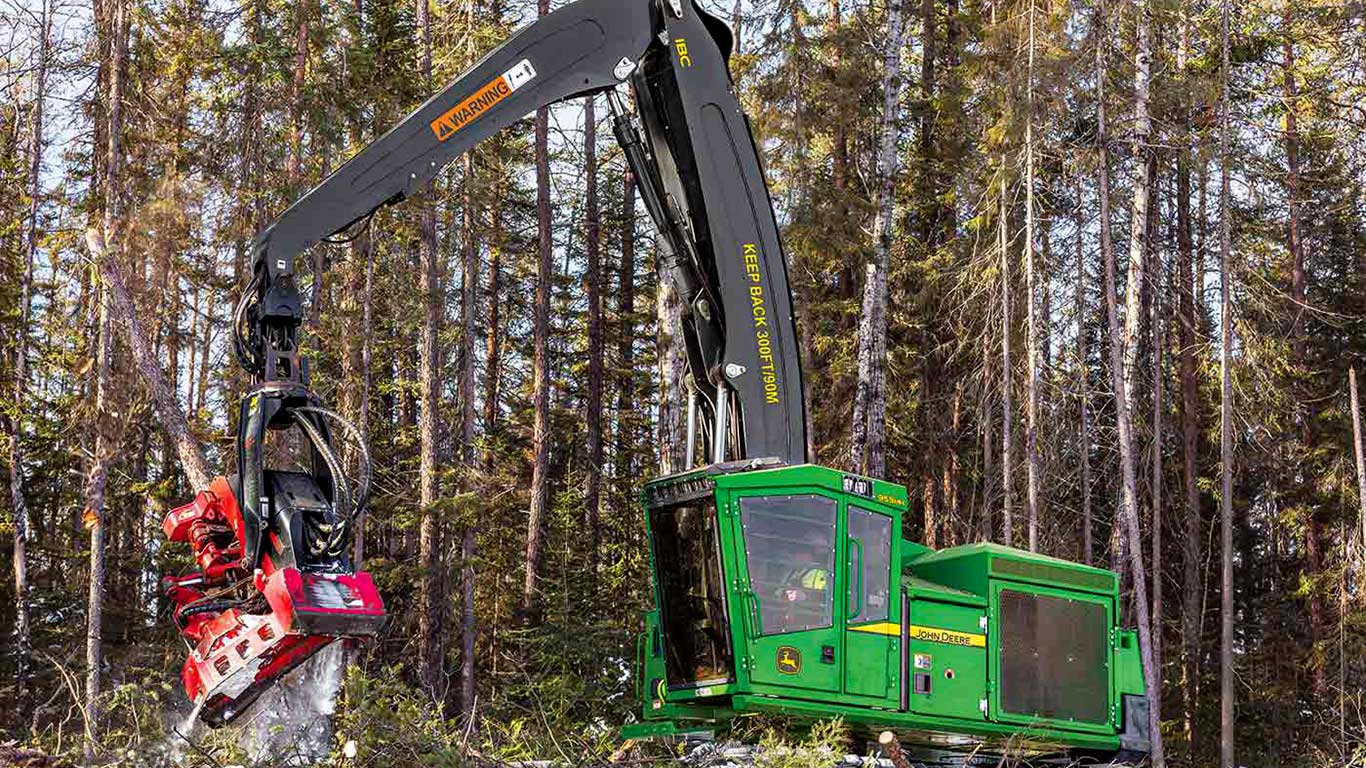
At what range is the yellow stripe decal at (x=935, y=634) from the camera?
32.9 feet

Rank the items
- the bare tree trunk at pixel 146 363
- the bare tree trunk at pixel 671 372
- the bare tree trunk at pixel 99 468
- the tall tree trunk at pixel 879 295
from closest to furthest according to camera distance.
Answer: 1. the bare tree trunk at pixel 146 363
2. the bare tree trunk at pixel 99 468
3. the tall tree trunk at pixel 879 295
4. the bare tree trunk at pixel 671 372

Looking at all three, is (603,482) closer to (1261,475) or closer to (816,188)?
(816,188)

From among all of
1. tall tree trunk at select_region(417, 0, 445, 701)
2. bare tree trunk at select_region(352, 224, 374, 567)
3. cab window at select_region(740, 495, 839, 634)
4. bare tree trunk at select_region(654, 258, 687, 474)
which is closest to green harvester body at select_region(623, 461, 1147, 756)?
cab window at select_region(740, 495, 839, 634)

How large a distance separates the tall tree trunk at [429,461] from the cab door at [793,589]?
1068cm

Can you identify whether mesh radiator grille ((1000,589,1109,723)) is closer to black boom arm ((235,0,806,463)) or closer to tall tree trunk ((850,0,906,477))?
black boom arm ((235,0,806,463))

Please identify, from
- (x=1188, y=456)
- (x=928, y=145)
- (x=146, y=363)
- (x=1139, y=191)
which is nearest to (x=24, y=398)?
(x=146, y=363)

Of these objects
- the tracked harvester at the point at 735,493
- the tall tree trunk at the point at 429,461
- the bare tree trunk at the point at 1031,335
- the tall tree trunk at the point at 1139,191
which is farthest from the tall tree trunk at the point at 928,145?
the tracked harvester at the point at 735,493

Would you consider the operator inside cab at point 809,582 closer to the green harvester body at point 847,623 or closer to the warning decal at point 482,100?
the green harvester body at point 847,623

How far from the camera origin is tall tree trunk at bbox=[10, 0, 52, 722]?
20.0 metres

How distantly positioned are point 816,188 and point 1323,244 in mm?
15544

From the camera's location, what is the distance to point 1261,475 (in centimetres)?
3120

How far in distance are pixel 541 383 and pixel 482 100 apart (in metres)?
15.5

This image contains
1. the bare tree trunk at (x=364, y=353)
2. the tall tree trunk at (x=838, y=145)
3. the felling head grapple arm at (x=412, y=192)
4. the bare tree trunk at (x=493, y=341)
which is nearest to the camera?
the felling head grapple arm at (x=412, y=192)

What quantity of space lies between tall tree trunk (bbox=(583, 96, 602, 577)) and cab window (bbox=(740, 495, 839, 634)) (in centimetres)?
1650
